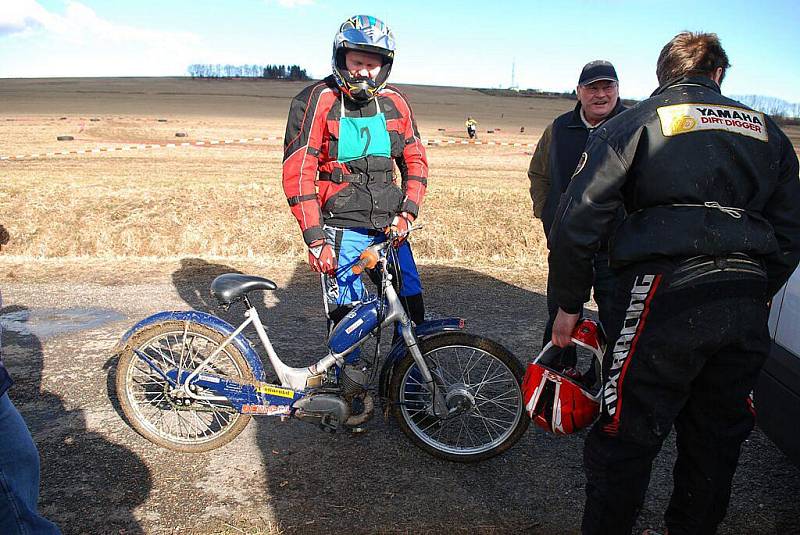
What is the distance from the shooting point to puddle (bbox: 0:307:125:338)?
19.0ft

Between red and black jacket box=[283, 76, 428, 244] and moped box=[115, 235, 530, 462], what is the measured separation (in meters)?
0.33

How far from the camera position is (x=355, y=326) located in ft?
12.2

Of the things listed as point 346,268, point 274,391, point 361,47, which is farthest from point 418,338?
point 361,47

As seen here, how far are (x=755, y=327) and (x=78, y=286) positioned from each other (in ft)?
22.5

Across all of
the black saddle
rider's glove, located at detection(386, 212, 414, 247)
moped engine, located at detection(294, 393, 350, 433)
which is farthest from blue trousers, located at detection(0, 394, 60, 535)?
rider's glove, located at detection(386, 212, 414, 247)

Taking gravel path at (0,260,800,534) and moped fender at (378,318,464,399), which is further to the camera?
moped fender at (378,318,464,399)

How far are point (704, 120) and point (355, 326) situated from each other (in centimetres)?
214

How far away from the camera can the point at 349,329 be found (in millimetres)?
3719

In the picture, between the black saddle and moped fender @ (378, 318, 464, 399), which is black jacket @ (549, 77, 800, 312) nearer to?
moped fender @ (378, 318, 464, 399)

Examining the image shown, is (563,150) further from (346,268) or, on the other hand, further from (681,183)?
(681,183)

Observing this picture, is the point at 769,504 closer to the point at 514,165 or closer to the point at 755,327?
the point at 755,327

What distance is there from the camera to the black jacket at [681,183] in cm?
235

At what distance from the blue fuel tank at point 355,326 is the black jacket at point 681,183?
143 centimetres

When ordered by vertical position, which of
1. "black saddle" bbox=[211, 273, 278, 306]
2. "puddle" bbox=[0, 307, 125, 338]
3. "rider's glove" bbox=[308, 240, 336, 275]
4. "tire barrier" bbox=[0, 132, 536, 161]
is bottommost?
"puddle" bbox=[0, 307, 125, 338]
